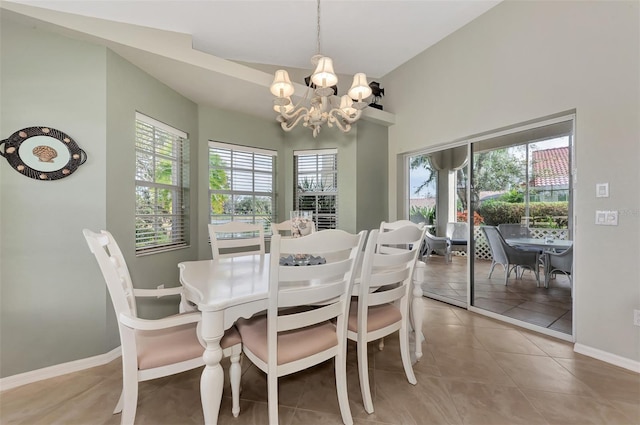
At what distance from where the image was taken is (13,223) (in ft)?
6.08

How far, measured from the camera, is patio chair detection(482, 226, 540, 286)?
9.34 ft

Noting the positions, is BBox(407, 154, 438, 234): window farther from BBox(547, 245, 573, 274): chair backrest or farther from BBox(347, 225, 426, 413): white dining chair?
BBox(347, 225, 426, 413): white dining chair

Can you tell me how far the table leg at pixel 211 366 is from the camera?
1.14m

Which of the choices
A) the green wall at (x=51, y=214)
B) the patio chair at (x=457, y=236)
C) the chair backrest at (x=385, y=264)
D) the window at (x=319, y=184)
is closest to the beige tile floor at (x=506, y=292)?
the patio chair at (x=457, y=236)

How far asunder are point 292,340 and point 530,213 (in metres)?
2.76

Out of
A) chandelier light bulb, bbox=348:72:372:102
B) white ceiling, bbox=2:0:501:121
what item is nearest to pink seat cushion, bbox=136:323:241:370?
chandelier light bulb, bbox=348:72:372:102

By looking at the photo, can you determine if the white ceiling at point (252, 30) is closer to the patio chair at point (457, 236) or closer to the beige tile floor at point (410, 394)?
the patio chair at point (457, 236)

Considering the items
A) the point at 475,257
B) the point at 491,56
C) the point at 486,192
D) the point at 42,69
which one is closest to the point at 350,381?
the point at 475,257

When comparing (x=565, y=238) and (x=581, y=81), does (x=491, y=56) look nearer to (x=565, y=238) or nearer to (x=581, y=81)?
(x=581, y=81)

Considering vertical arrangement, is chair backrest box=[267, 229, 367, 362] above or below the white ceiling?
below

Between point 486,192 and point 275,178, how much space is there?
9.26 feet

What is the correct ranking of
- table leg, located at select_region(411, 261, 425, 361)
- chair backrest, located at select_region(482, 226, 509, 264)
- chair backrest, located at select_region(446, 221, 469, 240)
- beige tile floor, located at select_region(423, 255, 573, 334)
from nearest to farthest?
table leg, located at select_region(411, 261, 425, 361)
beige tile floor, located at select_region(423, 255, 573, 334)
chair backrest, located at select_region(482, 226, 509, 264)
chair backrest, located at select_region(446, 221, 469, 240)

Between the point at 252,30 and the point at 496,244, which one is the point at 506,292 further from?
the point at 252,30

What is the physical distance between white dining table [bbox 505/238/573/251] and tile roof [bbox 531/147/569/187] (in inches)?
21.5
